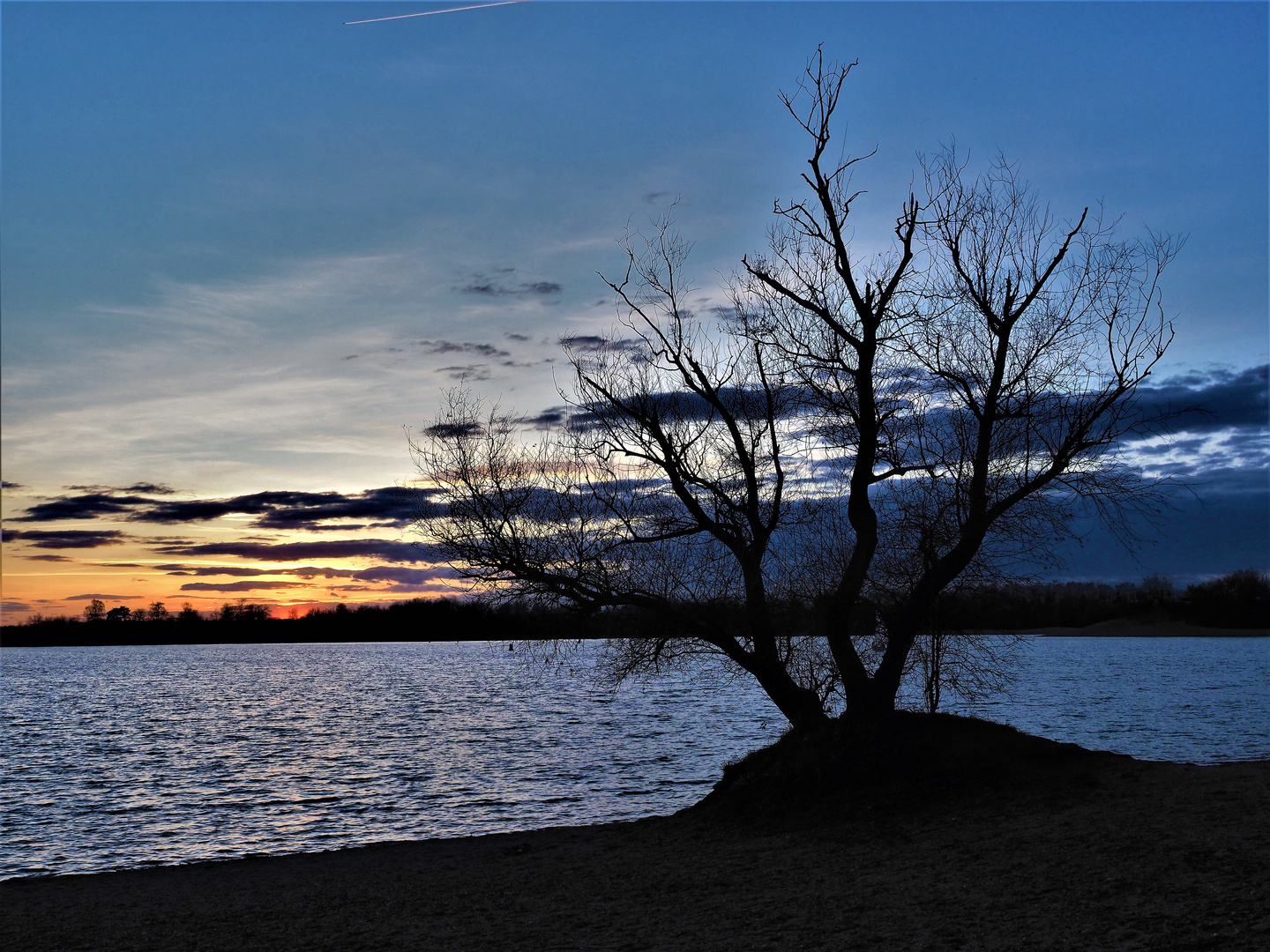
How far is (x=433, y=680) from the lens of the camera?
111688 millimetres

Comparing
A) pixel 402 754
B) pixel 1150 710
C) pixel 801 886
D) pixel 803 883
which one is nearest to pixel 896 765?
pixel 803 883

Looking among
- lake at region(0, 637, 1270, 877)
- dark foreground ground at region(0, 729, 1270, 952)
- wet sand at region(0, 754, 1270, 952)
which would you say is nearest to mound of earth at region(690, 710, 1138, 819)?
dark foreground ground at region(0, 729, 1270, 952)

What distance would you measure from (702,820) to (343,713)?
5353 centimetres

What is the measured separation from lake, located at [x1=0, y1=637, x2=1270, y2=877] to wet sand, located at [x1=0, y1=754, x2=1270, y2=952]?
6368 mm

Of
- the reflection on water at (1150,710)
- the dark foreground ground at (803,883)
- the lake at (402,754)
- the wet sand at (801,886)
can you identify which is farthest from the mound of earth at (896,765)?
the reflection on water at (1150,710)

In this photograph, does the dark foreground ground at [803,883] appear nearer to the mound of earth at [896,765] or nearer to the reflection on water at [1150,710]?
the mound of earth at [896,765]

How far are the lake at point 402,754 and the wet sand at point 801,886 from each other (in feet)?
20.9

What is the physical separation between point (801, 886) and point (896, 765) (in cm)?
515

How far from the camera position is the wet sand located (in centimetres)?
990

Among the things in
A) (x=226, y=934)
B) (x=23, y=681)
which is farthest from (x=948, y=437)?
(x=23, y=681)

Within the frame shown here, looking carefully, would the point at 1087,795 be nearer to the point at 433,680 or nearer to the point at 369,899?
the point at 369,899

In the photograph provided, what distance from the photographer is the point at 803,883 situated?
1258cm

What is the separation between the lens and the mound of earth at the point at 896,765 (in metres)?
16.5

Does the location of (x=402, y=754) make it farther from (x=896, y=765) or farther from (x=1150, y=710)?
(x=1150, y=710)
